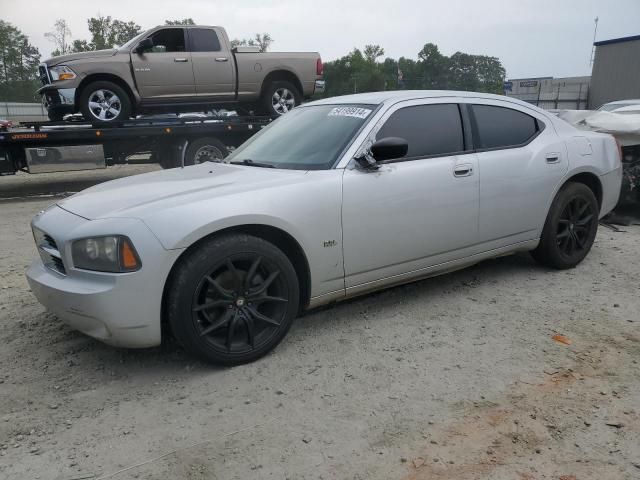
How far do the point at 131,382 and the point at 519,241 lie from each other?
10.4ft

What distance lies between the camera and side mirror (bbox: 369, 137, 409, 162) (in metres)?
3.45

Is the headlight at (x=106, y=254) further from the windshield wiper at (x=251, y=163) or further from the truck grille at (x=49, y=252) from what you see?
the windshield wiper at (x=251, y=163)

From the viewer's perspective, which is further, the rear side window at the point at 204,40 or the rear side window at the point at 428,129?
the rear side window at the point at 204,40

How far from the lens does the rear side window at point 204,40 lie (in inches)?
391

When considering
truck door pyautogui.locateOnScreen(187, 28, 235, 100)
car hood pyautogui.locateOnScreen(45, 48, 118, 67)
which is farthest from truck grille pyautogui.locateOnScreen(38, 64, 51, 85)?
truck door pyautogui.locateOnScreen(187, 28, 235, 100)

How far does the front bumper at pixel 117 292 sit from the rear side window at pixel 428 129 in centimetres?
175

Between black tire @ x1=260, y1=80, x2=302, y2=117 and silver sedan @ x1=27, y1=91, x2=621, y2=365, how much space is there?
21.8ft

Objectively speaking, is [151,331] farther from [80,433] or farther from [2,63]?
[2,63]

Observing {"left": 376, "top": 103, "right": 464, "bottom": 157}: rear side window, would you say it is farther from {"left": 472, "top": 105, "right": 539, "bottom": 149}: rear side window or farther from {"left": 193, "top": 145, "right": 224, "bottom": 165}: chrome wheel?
{"left": 193, "top": 145, "right": 224, "bottom": 165}: chrome wheel

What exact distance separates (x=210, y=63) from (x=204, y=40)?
455 millimetres

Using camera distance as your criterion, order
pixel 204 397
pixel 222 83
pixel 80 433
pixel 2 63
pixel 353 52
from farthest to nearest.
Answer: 1. pixel 353 52
2. pixel 2 63
3. pixel 222 83
4. pixel 204 397
5. pixel 80 433

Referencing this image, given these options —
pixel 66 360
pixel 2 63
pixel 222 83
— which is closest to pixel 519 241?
pixel 66 360

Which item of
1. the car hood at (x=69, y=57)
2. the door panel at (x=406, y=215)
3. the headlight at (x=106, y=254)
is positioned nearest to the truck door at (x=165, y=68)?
the car hood at (x=69, y=57)

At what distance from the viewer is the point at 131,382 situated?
301 cm
